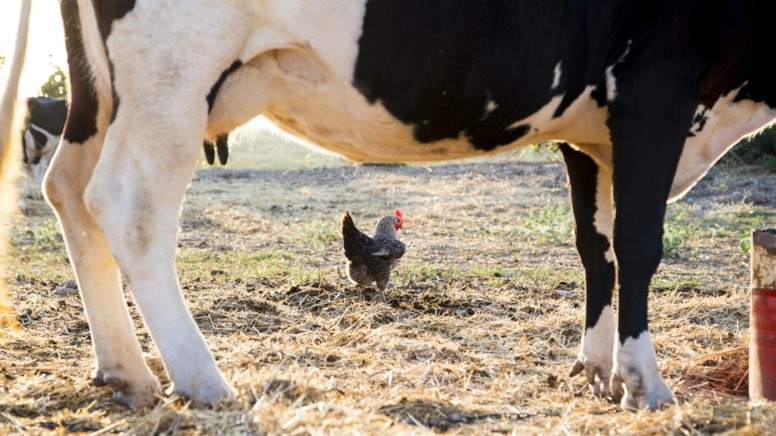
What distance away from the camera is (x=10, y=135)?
14.6 ft

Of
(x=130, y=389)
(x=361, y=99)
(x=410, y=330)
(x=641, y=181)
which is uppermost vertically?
(x=361, y=99)

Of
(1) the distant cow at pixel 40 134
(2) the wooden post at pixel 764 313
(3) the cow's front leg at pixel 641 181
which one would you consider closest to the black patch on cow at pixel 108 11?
(3) the cow's front leg at pixel 641 181

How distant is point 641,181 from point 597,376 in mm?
1138

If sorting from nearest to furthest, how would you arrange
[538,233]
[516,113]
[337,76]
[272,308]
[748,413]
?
[748,413]
[337,76]
[516,113]
[272,308]
[538,233]

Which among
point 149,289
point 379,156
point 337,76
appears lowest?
point 149,289

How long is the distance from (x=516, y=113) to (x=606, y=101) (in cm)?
44

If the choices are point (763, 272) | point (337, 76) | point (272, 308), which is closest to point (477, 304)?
point (272, 308)

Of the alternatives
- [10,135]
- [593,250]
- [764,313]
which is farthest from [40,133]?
[764,313]

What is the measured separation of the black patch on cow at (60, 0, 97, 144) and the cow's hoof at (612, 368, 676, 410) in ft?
8.35

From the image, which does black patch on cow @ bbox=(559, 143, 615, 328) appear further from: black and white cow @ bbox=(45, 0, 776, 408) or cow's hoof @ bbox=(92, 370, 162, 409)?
cow's hoof @ bbox=(92, 370, 162, 409)

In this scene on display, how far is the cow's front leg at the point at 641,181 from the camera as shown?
14.4 ft

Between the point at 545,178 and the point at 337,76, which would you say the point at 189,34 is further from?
the point at 545,178

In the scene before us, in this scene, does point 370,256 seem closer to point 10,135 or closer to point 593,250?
point 593,250

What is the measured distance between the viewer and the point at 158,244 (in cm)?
402
